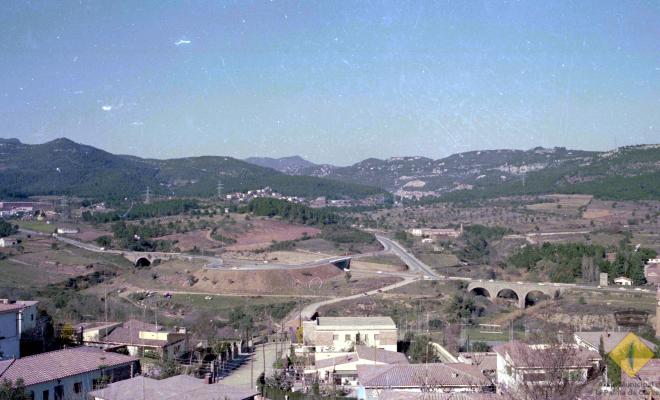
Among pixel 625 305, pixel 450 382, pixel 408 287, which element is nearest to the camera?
pixel 450 382

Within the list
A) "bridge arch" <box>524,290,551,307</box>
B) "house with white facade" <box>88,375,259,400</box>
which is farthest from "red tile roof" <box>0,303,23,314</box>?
"bridge arch" <box>524,290,551,307</box>

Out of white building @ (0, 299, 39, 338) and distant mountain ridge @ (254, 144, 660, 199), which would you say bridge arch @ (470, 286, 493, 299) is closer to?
white building @ (0, 299, 39, 338)

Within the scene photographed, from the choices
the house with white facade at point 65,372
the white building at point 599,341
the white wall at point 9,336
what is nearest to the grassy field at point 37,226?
the white wall at point 9,336

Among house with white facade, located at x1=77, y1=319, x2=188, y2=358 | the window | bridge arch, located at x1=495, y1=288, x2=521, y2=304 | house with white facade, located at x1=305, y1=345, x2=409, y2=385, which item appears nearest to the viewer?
the window

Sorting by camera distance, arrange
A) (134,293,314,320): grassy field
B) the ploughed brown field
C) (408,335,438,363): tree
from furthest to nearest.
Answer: the ploughed brown field < (134,293,314,320): grassy field < (408,335,438,363): tree

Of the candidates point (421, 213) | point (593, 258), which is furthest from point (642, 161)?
point (593, 258)

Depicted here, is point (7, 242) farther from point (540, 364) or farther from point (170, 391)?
point (540, 364)

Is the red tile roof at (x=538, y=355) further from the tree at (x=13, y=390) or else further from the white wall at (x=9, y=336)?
the white wall at (x=9, y=336)

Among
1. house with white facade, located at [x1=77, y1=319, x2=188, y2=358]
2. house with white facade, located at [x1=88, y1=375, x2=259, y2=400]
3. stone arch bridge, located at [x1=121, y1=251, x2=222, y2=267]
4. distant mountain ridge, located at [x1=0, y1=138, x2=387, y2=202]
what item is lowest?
stone arch bridge, located at [x1=121, y1=251, x2=222, y2=267]

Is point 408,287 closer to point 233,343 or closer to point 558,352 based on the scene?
point 233,343
